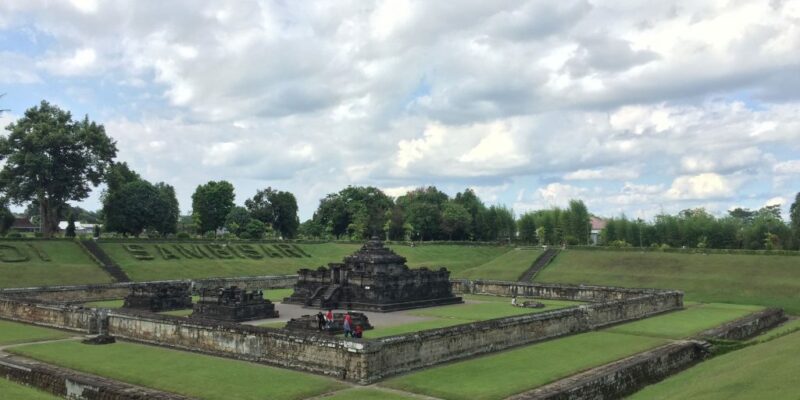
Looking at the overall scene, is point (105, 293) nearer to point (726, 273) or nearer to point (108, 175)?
point (108, 175)

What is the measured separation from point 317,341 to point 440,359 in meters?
3.68

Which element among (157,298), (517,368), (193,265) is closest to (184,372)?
(517,368)

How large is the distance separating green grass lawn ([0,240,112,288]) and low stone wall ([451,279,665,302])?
23515 mm

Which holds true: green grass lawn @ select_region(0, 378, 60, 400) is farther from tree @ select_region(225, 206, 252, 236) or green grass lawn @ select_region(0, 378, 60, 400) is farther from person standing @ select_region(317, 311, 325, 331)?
tree @ select_region(225, 206, 252, 236)

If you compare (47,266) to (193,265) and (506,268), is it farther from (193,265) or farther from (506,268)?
(506,268)

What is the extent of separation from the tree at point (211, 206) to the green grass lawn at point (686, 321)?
64.0 m

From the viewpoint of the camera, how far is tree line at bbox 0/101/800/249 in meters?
50.8

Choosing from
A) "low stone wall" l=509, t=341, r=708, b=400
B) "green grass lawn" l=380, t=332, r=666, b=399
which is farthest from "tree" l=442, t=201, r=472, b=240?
"low stone wall" l=509, t=341, r=708, b=400

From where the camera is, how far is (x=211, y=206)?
83000mm

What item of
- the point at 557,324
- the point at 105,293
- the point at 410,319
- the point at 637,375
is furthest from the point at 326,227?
the point at 637,375

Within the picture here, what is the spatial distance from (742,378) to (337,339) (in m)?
9.40

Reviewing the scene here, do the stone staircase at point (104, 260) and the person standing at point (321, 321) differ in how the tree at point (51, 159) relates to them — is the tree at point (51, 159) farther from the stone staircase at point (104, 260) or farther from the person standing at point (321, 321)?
the person standing at point (321, 321)

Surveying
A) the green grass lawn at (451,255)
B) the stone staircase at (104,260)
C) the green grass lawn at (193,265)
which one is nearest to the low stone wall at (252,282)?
the green grass lawn at (193,265)

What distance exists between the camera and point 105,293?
114 ft
